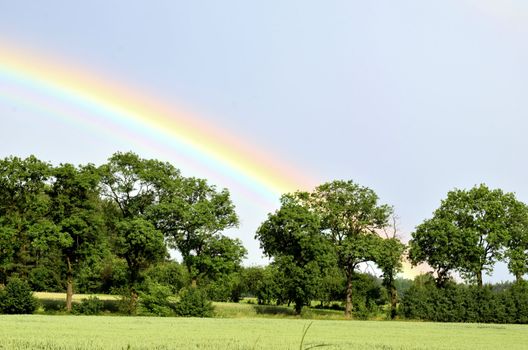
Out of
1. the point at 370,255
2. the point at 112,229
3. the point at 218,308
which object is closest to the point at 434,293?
the point at 370,255

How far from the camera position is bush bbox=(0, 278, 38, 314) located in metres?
53.5

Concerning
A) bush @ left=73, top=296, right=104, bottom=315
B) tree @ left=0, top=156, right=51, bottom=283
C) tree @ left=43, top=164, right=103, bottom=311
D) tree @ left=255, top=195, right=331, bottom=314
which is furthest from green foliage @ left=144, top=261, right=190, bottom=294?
tree @ left=0, top=156, right=51, bottom=283

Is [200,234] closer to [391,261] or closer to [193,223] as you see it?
[193,223]

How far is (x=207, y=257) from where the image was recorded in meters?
64.9

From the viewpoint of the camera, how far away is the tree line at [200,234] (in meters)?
59.8

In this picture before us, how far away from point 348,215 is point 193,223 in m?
23.3

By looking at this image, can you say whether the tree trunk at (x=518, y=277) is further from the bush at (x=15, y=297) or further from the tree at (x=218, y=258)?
the bush at (x=15, y=297)

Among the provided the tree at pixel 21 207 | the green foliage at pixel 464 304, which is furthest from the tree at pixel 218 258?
the green foliage at pixel 464 304

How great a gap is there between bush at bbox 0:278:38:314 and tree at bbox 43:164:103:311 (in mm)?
5614

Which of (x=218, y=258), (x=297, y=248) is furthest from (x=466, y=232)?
(x=218, y=258)

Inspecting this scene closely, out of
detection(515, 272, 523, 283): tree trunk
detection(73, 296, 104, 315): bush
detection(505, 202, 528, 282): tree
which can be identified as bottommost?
detection(73, 296, 104, 315): bush

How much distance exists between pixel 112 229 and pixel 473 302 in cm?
4596

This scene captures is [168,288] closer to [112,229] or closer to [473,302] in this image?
[112,229]

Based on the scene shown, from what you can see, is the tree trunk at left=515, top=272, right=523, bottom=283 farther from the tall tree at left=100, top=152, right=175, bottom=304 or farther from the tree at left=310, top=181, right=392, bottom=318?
the tall tree at left=100, top=152, right=175, bottom=304
